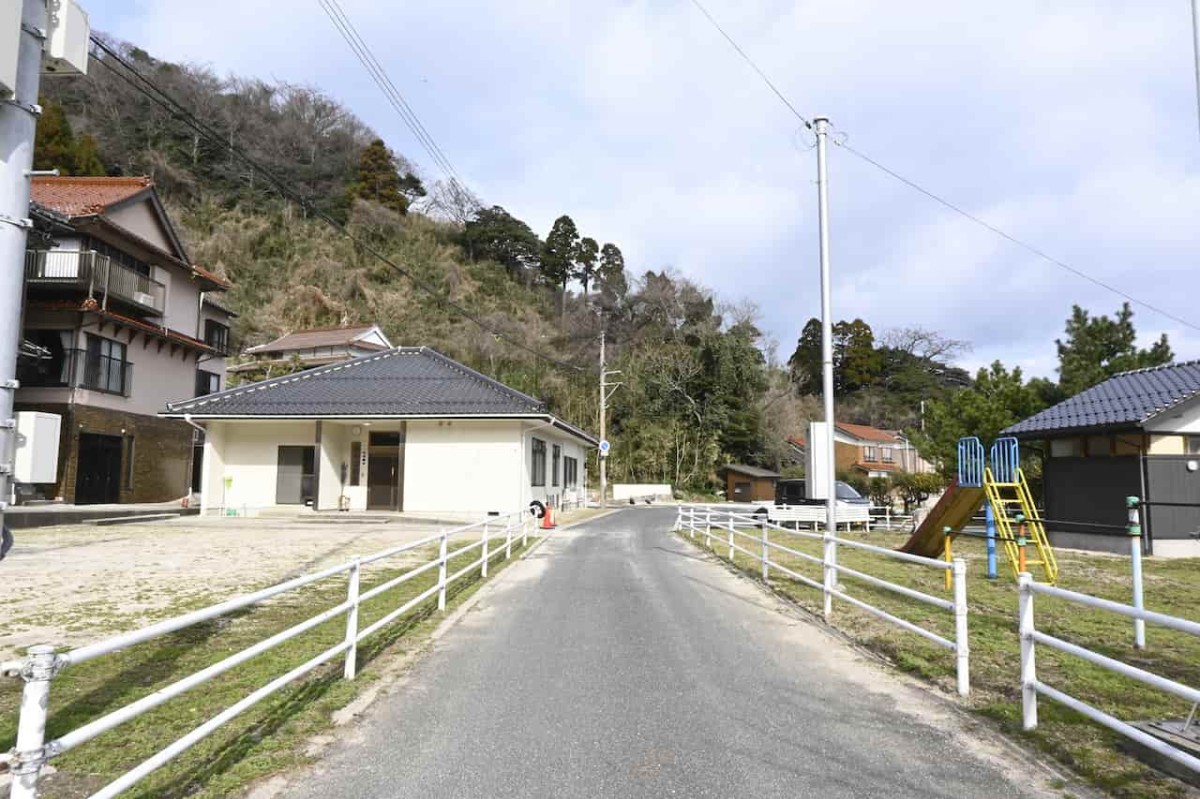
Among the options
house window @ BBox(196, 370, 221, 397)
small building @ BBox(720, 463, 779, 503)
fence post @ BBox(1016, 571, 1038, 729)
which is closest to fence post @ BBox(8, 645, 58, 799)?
fence post @ BBox(1016, 571, 1038, 729)

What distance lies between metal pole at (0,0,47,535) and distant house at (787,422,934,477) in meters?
50.8

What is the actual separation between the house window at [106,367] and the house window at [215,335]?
242 inches

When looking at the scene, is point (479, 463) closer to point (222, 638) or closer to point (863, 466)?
point (222, 638)

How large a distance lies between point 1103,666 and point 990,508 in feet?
27.8

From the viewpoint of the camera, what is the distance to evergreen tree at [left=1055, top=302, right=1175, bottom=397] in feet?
76.1

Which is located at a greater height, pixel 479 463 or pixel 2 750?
pixel 479 463

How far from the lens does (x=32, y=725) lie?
2.32m

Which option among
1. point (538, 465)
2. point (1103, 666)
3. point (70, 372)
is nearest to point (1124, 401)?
point (538, 465)

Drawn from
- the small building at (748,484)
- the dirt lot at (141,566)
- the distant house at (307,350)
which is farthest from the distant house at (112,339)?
the small building at (748,484)

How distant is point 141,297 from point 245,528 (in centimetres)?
1423

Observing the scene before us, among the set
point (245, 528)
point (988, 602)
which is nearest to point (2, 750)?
point (988, 602)

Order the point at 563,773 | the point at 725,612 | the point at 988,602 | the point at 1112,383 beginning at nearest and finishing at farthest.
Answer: the point at 563,773, the point at 725,612, the point at 988,602, the point at 1112,383

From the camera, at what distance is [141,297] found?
90.4 ft

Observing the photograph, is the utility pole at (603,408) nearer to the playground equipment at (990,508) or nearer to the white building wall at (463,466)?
the white building wall at (463,466)
